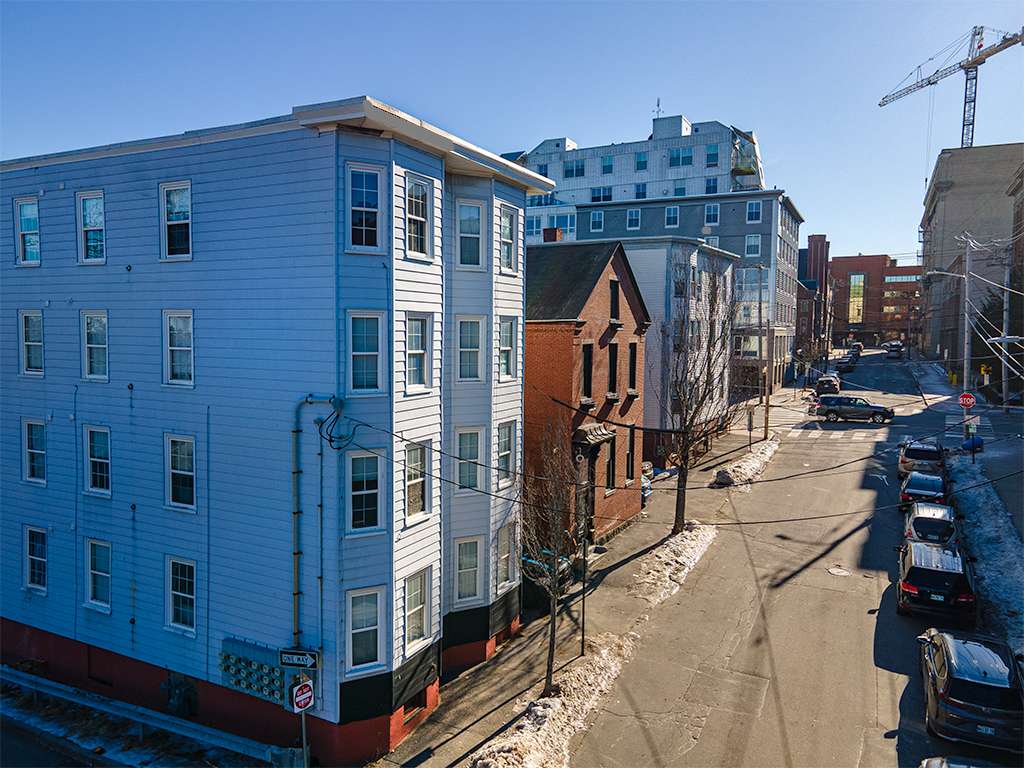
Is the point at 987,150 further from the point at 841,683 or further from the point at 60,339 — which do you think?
the point at 60,339

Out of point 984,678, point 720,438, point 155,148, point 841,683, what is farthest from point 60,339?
point 720,438

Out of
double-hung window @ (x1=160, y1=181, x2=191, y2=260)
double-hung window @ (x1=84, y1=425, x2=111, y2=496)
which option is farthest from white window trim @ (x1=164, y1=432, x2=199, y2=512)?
double-hung window @ (x1=160, y1=181, x2=191, y2=260)

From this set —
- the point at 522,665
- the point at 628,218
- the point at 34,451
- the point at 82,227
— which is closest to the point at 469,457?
the point at 522,665

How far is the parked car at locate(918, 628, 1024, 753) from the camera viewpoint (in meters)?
12.3

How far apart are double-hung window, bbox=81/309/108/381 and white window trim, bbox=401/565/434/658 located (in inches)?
374

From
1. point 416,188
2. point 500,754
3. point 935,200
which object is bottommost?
point 500,754

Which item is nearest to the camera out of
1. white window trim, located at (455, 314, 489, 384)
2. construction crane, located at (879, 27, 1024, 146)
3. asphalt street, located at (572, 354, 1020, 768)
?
asphalt street, located at (572, 354, 1020, 768)

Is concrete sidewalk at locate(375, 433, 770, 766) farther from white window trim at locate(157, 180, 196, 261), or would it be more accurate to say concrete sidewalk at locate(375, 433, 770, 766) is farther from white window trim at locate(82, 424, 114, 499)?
white window trim at locate(157, 180, 196, 261)

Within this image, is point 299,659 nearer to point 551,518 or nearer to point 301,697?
point 301,697

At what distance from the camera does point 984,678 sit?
42.2ft

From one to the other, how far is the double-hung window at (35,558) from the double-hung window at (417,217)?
1351 cm

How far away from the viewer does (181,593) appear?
51.3 feet

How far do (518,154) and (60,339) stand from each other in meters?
63.0

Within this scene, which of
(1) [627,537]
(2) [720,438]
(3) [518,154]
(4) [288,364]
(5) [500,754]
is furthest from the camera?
(3) [518,154]
